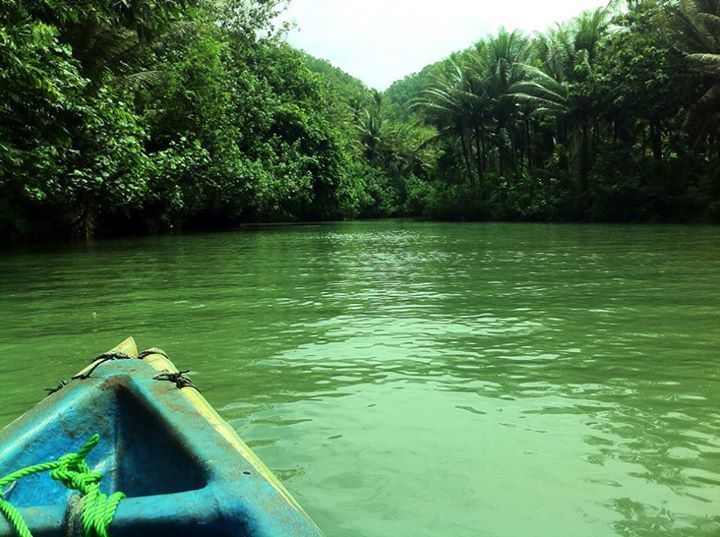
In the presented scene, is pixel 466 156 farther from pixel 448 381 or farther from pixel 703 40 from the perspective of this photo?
pixel 448 381

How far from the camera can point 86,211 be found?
71.8 ft

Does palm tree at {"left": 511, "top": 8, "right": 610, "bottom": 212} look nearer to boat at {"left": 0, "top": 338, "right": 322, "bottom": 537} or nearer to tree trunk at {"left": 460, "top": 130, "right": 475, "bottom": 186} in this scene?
tree trunk at {"left": 460, "top": 130, "right": 475, "bottom": 186}

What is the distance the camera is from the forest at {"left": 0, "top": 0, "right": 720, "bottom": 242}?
12305mm

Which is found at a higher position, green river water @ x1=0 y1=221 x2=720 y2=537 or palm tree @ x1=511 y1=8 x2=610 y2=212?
palm tree @ x1=511 y1=8 x2=610 y2=212

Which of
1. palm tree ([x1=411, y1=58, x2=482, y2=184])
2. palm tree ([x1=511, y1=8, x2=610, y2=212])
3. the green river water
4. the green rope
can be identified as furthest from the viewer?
palm tree ([x1=411, y1=58, x2=482, y2=184])

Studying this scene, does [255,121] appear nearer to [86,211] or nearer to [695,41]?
[86,211]

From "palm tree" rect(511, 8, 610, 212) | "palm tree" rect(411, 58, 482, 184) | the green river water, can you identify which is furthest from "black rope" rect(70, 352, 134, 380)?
"palm tree" rect(411, 58, 482, 184)

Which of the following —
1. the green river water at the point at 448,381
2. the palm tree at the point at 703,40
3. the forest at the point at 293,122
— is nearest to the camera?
the green river water at the point at 448,381

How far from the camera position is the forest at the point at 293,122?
12.3 metres

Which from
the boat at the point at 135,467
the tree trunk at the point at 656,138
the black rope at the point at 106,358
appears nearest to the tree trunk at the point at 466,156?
the tree trunk at the point at 656,138

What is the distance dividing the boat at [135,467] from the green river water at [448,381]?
2.18 feet

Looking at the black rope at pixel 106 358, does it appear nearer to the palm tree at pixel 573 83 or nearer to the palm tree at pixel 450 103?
the palm tree at pixel 573 83

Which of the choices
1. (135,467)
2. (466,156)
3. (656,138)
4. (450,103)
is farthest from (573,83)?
(135,467)

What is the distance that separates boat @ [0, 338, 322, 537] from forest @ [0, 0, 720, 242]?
6138 millimetres
